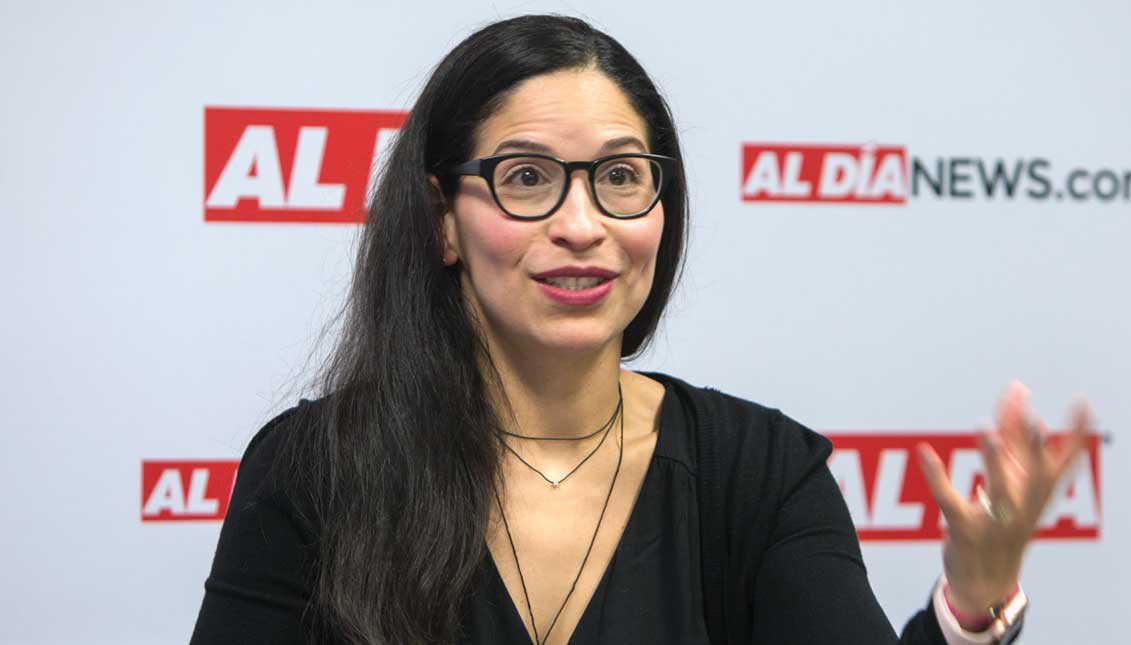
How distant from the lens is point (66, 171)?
224cm

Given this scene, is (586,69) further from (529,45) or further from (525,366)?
(525,366)

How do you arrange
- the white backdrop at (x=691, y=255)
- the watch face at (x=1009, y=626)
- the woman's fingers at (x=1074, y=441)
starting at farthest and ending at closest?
the white backdrop at (x=691, y=255) < the watch face at (x=1009, y=626) < the woman's fingers at (x=1074, y=441)

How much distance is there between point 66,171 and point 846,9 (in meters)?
1.61

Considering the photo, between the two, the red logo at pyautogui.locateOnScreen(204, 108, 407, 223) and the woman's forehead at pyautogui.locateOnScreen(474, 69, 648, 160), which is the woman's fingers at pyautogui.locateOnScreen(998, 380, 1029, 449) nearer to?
the woman's forehead at pyautogui.locateOnScreen(474, 69, 648, 160)

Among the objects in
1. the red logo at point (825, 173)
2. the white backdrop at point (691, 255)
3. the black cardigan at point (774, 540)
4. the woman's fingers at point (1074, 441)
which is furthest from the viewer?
the red logo at point (825, 173)

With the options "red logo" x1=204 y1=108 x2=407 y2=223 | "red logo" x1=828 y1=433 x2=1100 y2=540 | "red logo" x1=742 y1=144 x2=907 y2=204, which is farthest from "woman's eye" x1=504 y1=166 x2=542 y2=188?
"red logo" x1=828 y1=433 x2=1100 y2=540

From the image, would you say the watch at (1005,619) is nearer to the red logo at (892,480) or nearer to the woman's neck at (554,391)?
the woman's neck at (554,391)

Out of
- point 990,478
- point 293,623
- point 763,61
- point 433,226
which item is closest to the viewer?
point 990,478

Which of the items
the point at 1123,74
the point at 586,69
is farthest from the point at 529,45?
the point at 1123,74

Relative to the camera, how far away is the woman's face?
1422mm

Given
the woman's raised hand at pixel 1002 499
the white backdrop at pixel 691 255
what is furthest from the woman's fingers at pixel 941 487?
the white backdrop at pixel 691 255

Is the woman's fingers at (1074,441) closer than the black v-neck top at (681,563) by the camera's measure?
Yes

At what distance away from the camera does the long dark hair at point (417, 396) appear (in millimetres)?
1397

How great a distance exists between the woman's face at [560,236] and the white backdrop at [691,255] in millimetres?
913
